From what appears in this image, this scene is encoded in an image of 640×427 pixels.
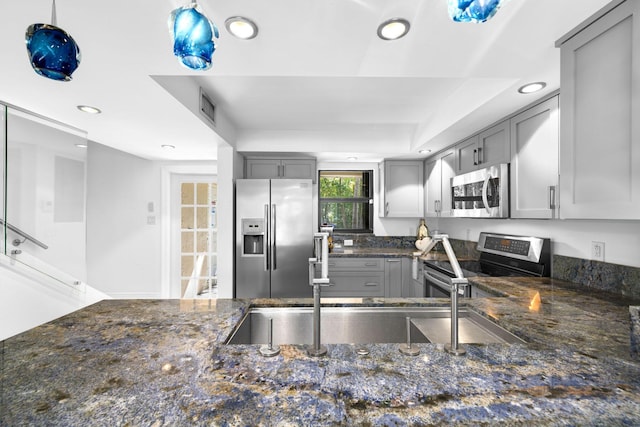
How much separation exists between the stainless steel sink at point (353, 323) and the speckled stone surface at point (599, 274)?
102cm

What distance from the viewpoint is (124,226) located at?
13.4 feet

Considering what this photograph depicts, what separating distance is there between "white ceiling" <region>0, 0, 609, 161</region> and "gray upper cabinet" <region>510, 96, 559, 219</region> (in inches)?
5.1

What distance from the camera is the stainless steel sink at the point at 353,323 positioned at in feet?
→ 4.49

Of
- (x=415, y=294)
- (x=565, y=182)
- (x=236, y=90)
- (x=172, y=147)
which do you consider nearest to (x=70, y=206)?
(x=172, y=147)

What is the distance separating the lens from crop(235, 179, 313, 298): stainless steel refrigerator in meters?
3.23

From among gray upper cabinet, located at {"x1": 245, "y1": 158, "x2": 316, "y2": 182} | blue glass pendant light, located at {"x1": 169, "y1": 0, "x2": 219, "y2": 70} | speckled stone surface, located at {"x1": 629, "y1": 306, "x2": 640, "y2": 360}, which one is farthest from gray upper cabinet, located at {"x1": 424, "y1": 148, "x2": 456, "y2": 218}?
blue glass pendant light, located at {"x1": 169, "y1": 0, "x2": 219, "y2": 70}

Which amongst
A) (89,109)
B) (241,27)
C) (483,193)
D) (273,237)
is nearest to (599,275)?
(483,193)

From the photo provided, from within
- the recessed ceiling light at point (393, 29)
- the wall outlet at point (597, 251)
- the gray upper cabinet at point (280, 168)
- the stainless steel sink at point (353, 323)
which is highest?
the recessed ceiling light at point (393, 29)

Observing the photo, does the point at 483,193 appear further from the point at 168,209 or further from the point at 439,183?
the point at 168,209

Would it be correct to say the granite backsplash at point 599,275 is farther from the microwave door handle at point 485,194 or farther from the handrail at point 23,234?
the handrail at point 23,234

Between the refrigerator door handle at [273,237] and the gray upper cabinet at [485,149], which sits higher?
the gray upper cabinet at [485,149]

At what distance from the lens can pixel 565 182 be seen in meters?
1.35

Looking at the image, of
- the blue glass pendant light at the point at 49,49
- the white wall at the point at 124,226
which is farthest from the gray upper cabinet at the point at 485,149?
the white wall at the point at 124,226

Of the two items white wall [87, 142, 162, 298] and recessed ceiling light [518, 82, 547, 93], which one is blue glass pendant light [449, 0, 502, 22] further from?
white wall [87, 142, 162, 298]
